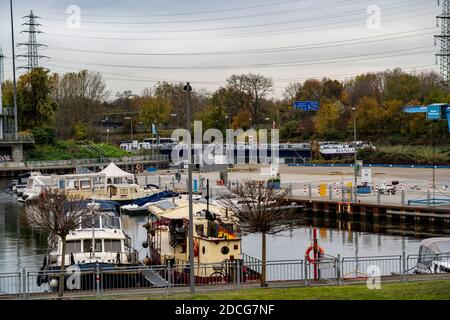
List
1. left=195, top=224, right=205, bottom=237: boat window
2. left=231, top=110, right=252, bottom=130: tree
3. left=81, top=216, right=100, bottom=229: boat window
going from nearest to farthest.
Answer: left=195, top=224, right=205, bottom=237: boat window → left=81, top=216, right=100, bottom=229: boat window → left=231, top=110, right=252, bottom=130: tree

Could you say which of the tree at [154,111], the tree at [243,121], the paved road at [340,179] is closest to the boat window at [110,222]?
the paved road at [340,179]

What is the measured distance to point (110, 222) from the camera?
4647 centimetres

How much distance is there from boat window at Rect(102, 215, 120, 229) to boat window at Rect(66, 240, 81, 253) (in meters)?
5.48

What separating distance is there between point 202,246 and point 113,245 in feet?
20.1

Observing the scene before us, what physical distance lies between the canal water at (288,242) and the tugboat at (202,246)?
8480 mm

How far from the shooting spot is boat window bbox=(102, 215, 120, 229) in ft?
148

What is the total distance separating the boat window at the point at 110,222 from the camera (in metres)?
45.0

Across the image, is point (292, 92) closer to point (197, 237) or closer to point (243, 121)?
point (243, 121)

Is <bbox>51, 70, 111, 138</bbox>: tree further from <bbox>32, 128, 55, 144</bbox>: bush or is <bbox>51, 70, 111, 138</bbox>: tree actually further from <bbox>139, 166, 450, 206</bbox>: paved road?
<bbox>139, 166, 450, 206</bbox>: paved road

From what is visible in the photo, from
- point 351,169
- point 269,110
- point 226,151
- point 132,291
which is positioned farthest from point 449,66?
point 132,291

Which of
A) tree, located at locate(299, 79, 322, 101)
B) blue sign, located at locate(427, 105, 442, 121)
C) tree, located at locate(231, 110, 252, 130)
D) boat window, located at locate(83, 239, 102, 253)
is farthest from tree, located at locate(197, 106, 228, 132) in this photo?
boat window, located at locate(83, 239, 102, 253)

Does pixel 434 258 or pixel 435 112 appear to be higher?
pixel 435 112

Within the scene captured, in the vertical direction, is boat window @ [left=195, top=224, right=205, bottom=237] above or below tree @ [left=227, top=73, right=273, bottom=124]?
below

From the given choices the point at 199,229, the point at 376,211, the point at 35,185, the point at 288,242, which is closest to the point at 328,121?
the point at 35,185
